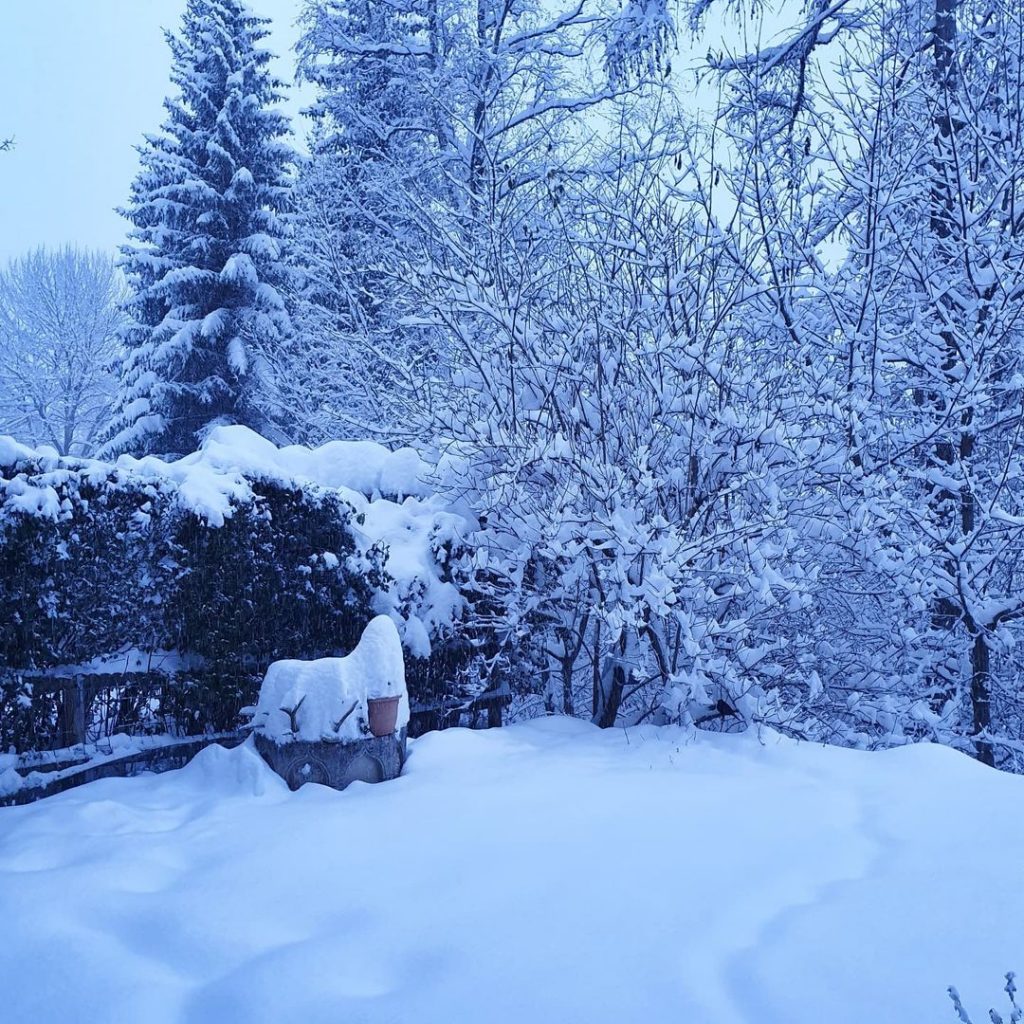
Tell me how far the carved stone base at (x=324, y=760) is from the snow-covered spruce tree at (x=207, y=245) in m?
10.7

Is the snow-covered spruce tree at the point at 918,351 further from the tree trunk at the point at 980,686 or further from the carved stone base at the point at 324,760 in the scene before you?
the carved stone base at the point at 324,760

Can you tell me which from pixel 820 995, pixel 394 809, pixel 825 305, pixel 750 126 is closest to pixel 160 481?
pixel 394 809

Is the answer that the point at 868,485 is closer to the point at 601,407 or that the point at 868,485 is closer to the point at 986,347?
the point at 986,347

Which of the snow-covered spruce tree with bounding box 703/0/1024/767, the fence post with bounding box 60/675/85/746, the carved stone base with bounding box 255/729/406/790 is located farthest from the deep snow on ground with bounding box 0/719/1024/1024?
the snow-covered spruce tree with bounding box 703/0/1024/767

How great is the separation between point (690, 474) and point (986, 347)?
1842mm

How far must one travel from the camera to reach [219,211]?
1462 cm

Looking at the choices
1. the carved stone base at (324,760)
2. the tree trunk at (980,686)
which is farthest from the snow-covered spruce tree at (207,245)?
the tree trunk at (980,686)

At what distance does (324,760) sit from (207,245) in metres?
12.9

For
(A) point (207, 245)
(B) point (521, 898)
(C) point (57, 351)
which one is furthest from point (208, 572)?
(C) point (57, 351)

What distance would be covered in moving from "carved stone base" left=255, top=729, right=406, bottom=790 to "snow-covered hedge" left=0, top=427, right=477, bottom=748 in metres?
0.66

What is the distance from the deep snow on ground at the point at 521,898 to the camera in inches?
72.4

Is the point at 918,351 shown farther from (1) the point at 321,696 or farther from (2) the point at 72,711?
(2) the point at 72,711

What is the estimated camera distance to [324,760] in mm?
3562

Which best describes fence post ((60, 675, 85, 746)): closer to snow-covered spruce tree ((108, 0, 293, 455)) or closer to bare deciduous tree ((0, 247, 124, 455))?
snow-covered spruce tree ((108, 0, 293, 455))
